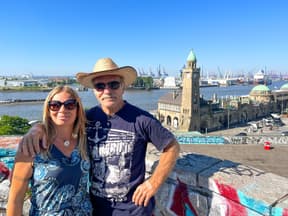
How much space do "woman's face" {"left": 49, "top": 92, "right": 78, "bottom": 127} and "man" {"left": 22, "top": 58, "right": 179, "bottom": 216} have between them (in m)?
0.18

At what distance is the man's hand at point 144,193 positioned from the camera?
7.03ft

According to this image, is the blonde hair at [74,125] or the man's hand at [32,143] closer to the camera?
the man's hand at [32,143]

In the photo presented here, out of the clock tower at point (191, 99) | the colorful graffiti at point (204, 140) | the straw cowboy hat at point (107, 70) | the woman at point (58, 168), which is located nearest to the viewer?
the woman at point (58, 168)

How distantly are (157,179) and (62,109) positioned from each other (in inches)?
32.8

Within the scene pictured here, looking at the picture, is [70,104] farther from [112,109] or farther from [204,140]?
[204,140]

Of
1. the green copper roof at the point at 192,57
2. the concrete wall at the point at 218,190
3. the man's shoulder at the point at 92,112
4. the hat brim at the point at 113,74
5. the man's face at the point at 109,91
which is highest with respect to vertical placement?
the green copper roof at the point at 192,57

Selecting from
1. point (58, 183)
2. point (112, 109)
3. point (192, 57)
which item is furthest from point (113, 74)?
point (192, 57)

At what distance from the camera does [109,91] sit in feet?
7.72

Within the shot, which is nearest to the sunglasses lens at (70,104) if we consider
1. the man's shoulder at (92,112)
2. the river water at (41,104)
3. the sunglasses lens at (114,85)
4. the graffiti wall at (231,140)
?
the man's shoulder at (92,112)

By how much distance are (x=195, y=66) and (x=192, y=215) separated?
1972 inches

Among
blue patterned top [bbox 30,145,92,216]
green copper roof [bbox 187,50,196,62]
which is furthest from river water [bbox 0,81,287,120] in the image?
blue patterned top [bbox 30,145,92,216]

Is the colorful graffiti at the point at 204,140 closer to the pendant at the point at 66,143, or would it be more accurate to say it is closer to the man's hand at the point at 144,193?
the man's hand at the point at 144,193

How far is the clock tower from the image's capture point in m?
48.3

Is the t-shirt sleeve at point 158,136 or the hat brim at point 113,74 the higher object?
the hat brim at point 113,74
